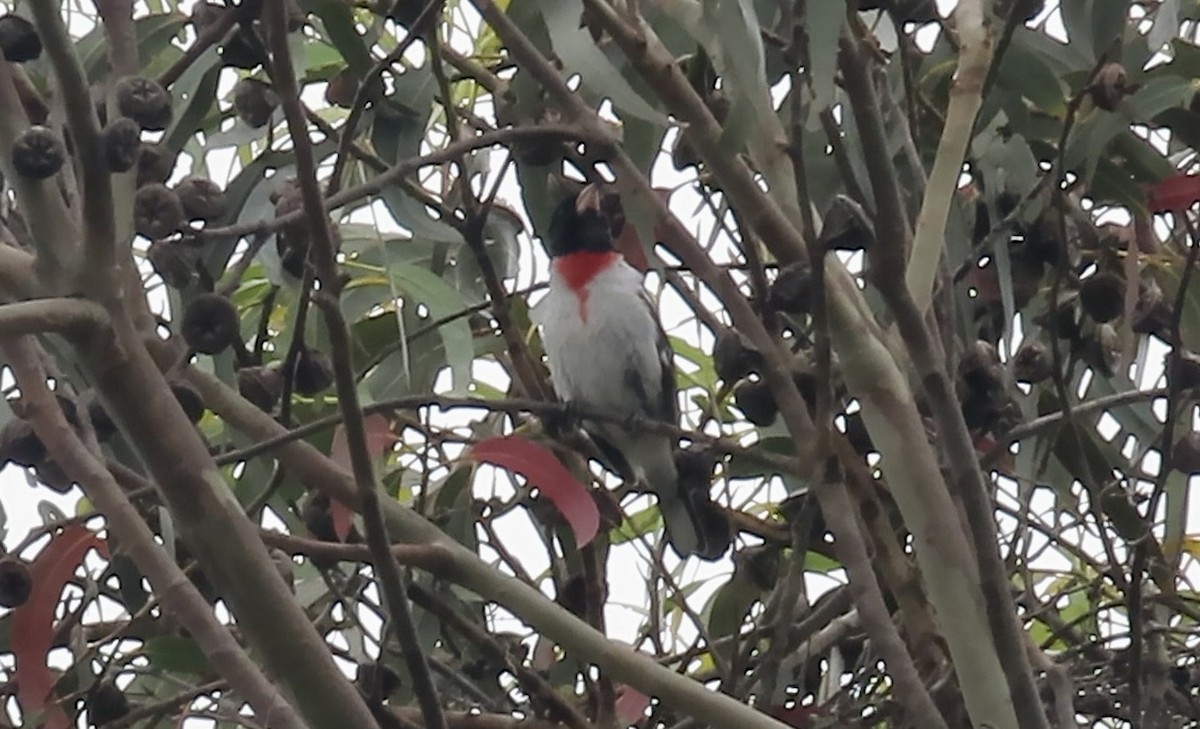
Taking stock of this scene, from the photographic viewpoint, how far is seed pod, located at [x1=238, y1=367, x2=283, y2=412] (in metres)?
1.16

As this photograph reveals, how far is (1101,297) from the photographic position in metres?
1.19

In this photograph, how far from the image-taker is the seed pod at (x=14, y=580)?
115 centimetres

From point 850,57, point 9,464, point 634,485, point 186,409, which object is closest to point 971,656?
point 850,57

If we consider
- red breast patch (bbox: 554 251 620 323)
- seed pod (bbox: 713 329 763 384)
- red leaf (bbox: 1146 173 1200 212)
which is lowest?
seed pod (bbox: 713 329 763 384)

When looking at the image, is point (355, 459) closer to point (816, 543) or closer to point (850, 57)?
point (850, 57)

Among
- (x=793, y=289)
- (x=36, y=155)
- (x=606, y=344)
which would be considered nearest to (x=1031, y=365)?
(x=793, y=289)

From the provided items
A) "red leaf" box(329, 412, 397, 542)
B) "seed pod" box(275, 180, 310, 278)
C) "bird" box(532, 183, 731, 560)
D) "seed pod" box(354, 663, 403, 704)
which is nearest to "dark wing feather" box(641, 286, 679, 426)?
"bird" box(532, 183, 731, 560)

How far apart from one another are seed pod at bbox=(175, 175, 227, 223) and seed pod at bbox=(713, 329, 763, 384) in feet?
1.16

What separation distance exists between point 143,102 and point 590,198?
1.69 ft

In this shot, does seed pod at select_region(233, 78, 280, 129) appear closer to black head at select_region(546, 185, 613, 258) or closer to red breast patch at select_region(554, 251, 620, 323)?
black head at select_region(546, 185, 613, 258)

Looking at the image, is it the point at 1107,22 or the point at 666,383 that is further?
the point at 666,383

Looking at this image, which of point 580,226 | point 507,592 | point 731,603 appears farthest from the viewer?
point 580,226

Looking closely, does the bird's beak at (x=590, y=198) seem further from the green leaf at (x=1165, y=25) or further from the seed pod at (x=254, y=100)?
the green leaf at (x=1165, y=25)

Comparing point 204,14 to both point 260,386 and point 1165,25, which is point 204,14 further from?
point 1165,25
